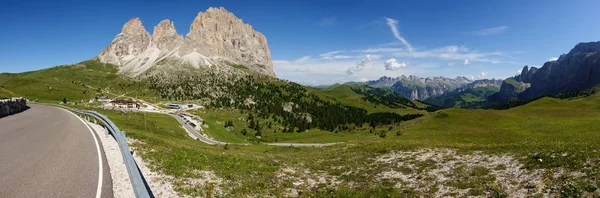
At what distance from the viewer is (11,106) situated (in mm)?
46781

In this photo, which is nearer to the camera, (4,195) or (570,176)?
(4,195)

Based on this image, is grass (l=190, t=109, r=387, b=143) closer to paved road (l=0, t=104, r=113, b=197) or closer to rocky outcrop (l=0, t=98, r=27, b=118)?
rocky outcrop (l=0, t=98, r=27, b=118)

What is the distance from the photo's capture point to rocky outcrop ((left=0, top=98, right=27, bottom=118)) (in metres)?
42.9

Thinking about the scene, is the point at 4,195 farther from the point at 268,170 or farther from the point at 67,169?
the point at 268,170

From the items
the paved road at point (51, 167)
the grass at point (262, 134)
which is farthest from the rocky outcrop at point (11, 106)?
the grass at point (262, 134)

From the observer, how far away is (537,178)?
54.3ft

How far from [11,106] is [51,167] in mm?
46526

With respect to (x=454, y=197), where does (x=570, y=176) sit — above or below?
above

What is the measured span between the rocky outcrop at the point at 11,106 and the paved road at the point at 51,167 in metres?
26.2

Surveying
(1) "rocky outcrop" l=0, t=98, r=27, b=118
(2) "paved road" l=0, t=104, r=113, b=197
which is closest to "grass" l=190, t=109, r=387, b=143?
(1) "rocky outcrop" l=0, t=98, r=27, b=118

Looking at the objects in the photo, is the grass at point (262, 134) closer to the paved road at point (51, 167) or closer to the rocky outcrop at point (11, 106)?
the rocky outcrop at point (11, 106)

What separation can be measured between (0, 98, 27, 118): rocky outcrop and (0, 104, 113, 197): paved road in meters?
26.2

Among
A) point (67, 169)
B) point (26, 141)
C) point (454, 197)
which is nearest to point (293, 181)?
point (454, 197)

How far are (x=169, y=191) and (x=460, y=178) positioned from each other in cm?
1885
